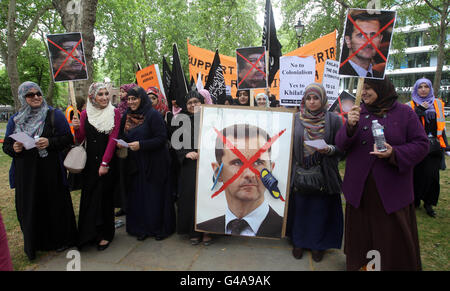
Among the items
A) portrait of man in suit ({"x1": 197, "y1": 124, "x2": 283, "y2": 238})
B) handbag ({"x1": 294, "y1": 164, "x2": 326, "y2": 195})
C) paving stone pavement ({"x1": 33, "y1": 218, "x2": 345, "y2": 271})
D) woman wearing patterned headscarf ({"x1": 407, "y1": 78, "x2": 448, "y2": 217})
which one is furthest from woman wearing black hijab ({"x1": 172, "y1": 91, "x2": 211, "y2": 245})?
woman wearing patterned headscarf ({"x1": 407, "y1": 78, "x2": 448, "y2": 217})

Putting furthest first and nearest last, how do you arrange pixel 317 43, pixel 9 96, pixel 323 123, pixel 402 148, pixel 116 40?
pixel 9 96 → pixel 116 40 → pixel 317 43 → pixel 323 123 → pixel 402 148

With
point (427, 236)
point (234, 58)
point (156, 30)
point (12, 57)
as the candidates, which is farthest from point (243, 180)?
point (156, 30)

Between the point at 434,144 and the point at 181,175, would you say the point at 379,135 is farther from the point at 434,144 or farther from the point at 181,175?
the point at 434,144

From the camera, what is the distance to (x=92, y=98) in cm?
347

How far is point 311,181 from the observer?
316 centimetres

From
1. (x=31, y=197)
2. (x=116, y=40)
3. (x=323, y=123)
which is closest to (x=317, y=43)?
(x=323, y=123)

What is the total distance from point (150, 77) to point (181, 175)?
2.96 m

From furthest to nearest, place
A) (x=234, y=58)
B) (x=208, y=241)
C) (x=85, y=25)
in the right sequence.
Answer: (x=234, y=58) → (x=85, y=25) → (x=208, y=241)

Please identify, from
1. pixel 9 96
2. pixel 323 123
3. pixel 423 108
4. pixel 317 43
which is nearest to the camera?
pixel 323 123

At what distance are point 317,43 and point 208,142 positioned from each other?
346cm

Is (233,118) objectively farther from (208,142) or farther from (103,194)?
(103,194)

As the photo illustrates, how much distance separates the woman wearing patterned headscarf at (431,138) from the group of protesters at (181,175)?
1.44 meters

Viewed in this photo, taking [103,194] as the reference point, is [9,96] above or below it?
above

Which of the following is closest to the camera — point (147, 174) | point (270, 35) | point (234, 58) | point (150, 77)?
point (147, 174)
